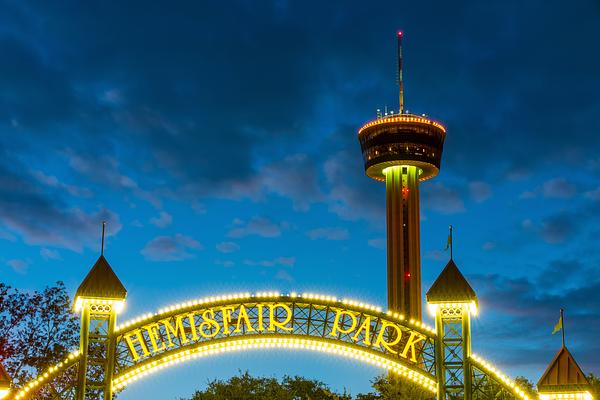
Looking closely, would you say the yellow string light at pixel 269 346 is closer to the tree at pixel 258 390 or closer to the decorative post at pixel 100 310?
the decorative post at pixel 100 310

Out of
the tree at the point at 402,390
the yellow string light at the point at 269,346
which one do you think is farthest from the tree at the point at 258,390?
the yellow string light at the point at 269,346

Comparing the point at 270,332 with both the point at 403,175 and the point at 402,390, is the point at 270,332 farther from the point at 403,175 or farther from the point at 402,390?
the point at 403,175

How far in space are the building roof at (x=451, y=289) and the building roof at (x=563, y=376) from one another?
311 centimetres

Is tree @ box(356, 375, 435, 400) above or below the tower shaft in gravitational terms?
below

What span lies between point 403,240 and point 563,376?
75546 mm

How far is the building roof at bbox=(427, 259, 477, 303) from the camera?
27.8 meters

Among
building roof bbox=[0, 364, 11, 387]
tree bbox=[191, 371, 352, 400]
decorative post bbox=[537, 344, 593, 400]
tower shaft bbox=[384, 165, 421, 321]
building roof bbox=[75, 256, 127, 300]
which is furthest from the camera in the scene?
tower shaft bbox=[384, 165, 421, 321]

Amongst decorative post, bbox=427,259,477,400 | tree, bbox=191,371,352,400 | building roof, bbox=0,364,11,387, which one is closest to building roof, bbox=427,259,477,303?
decorative post, bbox=427,259,477,400

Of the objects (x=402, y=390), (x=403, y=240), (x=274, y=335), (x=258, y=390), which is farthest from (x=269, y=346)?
(x=403, y=240)

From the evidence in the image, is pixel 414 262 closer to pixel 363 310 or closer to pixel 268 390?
pixel 268 390

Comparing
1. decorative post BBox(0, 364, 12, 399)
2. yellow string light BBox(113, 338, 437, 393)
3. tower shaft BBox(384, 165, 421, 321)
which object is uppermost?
tower shaft BBox(384, 165, 421, 321)

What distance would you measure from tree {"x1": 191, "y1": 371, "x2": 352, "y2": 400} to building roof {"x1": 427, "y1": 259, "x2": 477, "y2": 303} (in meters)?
38.5

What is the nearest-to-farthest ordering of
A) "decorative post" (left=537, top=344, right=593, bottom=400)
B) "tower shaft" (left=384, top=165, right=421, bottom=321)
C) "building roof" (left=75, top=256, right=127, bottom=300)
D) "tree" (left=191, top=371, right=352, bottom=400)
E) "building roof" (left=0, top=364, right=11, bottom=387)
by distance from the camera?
"decorative post" (left=537, top=344, right=593, bottom=400) → "building roof" (left=0, top=364, right=11, bottom=387) → "building roof" (left=75, top=256, right=127, bottom=300) → "tree" (left=191, top=371, right=352, bottom=400) → "tower shaft" (left=384, top=165, right=421, bottom=321)

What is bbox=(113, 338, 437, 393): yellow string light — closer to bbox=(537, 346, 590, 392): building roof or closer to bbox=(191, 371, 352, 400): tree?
bbox=(537, 346, 590, 392): building roof
